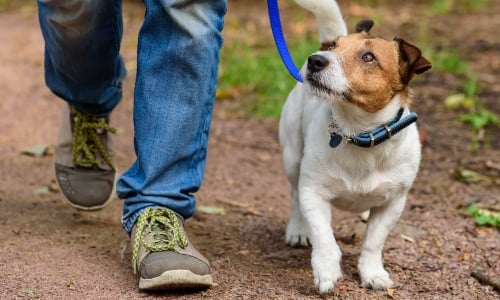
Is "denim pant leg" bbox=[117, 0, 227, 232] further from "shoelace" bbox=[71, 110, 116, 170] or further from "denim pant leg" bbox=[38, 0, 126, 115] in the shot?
"shoelace" bbox=[71, 110, 116, 170]

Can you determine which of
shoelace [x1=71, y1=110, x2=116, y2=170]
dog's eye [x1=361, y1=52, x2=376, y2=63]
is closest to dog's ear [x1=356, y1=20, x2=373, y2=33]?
dog's eye [x1=361, y1=52, x2=376, y2=63]

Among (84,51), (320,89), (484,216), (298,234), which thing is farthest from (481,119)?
(84,51)

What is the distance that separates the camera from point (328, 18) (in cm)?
373

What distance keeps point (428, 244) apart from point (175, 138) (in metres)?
1.45

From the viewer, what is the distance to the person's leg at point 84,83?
3.46 metres

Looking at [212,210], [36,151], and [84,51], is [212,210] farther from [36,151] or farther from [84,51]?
[36,151]

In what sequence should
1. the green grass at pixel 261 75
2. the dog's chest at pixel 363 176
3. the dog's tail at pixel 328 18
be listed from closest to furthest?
the dog's chest at pixel 363 176
the dog's tail at pixel 328 18
the green grass at pixel 261 75

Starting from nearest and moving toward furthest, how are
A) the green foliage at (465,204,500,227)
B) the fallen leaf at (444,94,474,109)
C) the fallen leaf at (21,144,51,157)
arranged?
the green foliage at (465,204,500,227), the fallen leaf at (21,144,51,157), the fallen leaf at (444,94,474,109)

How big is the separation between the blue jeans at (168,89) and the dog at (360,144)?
414 mm

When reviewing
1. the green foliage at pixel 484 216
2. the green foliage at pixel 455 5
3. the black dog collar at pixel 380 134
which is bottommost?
the green foliage at pixel 455 5

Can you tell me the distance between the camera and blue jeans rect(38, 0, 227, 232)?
3.16 m

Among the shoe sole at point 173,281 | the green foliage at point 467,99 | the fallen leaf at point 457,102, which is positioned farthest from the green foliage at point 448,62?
the shoe sole at point 173,281

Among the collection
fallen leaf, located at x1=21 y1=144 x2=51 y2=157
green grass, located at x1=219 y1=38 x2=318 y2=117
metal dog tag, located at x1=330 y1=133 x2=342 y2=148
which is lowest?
fallen leaf, located at x1=21 y1=144 x2=51 y2=157

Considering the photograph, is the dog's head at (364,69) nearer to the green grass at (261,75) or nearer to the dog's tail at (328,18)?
the dog's tail at (328,18)
